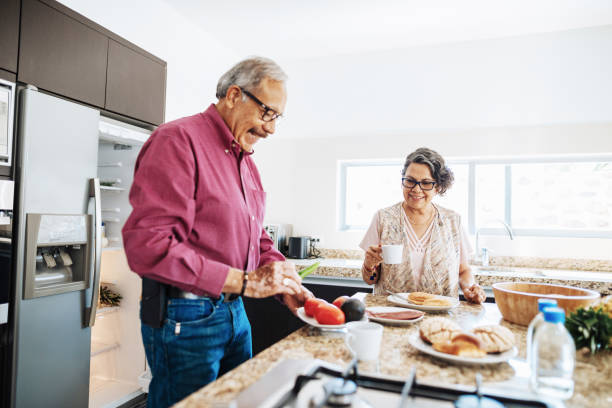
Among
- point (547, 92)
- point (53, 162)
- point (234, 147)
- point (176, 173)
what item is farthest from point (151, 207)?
point (547, 92)

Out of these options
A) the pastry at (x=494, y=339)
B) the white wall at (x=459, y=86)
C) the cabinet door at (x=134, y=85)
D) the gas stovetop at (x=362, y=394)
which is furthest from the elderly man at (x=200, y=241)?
the white wall at (x=459, y=86)

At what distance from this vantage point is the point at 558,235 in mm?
3328

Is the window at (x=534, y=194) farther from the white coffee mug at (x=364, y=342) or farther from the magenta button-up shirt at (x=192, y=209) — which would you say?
the white coffee mug at (x=364, y=342)

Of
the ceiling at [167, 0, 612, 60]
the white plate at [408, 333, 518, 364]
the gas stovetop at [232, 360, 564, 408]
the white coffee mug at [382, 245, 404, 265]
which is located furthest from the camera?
the ceiling at [167, 0, 612, 60]

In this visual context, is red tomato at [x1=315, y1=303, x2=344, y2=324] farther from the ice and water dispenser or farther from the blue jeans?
the ice and water dispenser

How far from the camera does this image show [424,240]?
2.02 m

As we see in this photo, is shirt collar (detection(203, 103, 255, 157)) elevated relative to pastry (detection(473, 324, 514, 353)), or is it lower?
elevated

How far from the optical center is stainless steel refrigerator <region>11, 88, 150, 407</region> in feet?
5.78

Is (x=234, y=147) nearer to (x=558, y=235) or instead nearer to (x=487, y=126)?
(x=487, y=126)

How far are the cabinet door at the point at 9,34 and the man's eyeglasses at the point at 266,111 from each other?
1141mm

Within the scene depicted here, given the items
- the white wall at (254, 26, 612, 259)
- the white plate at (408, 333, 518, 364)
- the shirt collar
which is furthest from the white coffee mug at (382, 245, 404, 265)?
the white wall at (254, 26, 612, 259)

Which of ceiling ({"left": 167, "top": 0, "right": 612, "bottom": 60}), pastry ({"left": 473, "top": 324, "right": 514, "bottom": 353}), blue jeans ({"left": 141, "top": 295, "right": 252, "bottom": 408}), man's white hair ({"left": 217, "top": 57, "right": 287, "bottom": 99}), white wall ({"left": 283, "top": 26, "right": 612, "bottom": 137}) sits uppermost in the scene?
ceiling ({"left": 167, "top": 0, "right": 612, "bottom": 60})

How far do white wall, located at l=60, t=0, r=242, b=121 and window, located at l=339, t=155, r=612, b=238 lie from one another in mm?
1706

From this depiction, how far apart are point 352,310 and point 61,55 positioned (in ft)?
5.87
